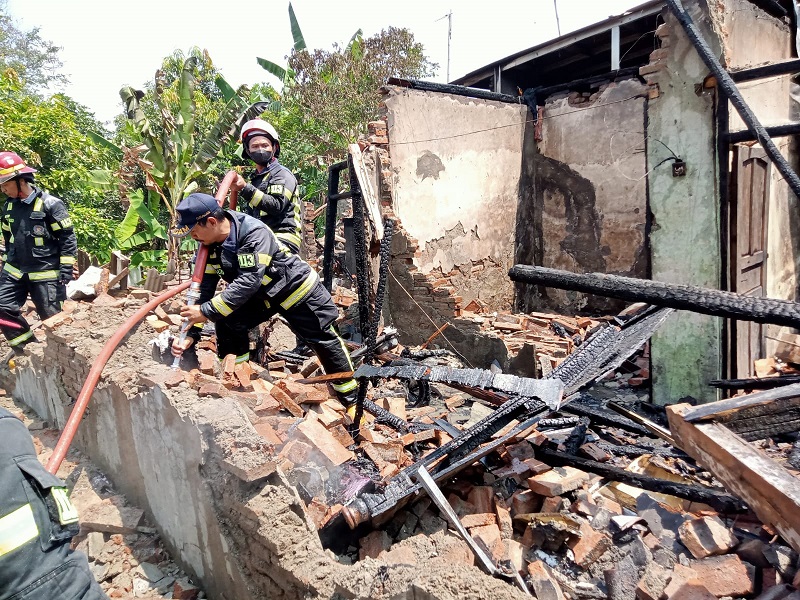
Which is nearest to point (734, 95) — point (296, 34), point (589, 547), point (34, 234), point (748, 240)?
point (748, 240)

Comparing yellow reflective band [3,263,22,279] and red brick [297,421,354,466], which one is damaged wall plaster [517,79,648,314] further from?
yellow reflective band [3,263,22,279]

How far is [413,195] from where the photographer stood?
7.30m

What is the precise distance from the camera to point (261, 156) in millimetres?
4605

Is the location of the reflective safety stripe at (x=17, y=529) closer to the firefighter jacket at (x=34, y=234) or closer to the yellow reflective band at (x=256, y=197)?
the yellow reflective band at (x=256, y=197)

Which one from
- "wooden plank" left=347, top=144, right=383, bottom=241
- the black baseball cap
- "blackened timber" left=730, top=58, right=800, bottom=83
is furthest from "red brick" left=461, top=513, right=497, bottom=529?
"blackened timber" left=730, top=58, right=800, bottom=83

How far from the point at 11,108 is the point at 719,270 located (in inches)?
424

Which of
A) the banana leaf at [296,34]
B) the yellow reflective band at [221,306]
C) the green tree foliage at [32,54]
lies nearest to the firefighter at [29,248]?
the yellow reflective band at [221,306]

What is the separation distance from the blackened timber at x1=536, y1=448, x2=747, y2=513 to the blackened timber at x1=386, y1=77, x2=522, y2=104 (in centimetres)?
529

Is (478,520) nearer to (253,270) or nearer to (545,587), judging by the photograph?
(545,587)

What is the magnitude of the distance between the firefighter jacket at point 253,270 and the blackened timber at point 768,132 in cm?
366

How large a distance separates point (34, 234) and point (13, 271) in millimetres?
432

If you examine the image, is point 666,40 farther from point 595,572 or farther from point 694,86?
point 595,572

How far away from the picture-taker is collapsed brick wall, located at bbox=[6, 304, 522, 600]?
1693mm

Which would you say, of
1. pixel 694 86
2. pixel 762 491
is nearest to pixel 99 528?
pixel 762 491
